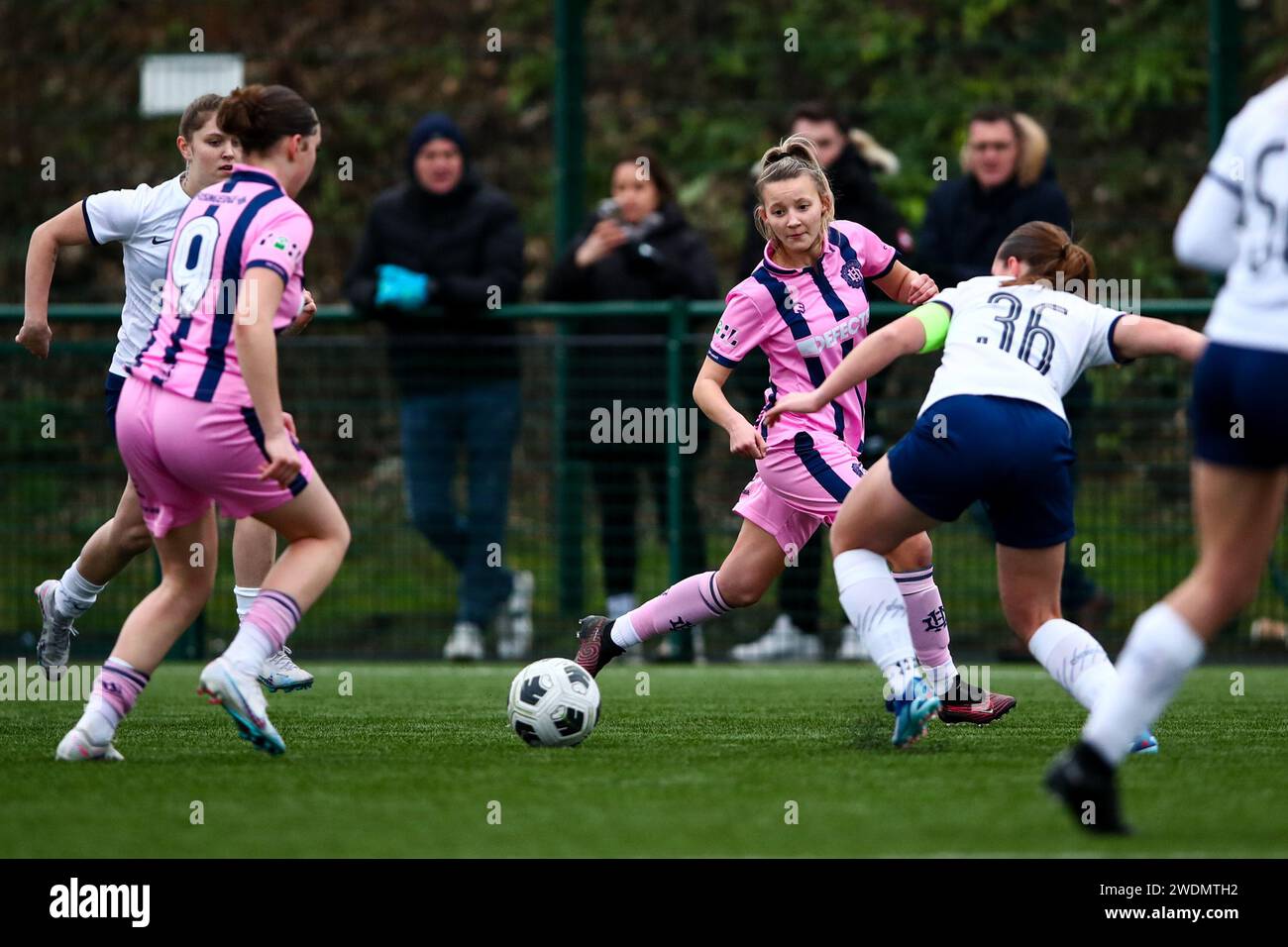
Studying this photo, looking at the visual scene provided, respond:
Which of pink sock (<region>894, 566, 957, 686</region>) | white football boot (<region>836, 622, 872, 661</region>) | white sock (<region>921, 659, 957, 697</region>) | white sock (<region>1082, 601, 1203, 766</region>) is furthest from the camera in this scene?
white football boot (<region>836, 622, 872, 661</region>)

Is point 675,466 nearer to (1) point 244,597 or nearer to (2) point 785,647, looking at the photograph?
(2) point 785,647

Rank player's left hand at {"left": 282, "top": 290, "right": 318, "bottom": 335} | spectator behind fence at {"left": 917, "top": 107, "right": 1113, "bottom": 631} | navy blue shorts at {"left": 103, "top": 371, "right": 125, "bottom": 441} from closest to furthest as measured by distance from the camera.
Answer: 1. player's left hand at {"left": 282, "top": 290, "right": 318, "bottom": 335}
2. navy blue shorts at {"left": 103, "top": 371, "right": 125, "bottom": 441}
3. spectator behind fence at {"left": 917, "top": 107, "right": 1113, "bottom": 631}

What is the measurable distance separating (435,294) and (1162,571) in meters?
3.88

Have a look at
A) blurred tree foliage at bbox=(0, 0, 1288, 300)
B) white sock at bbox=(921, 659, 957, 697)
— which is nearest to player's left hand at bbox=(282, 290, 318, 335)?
white sock at bbox=(921, 659, 957, 697)

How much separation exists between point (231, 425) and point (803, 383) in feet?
6.71

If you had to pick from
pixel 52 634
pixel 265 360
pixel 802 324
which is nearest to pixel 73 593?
pixel 52 634

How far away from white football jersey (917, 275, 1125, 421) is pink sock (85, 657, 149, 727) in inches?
91.2

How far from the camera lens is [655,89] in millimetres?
14133

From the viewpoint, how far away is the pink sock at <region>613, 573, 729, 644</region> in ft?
21.3

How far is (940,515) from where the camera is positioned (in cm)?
514

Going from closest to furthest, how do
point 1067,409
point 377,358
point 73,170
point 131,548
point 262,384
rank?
point 262,384
point 131,548
point 1067,409
point 377,358
point 73,170

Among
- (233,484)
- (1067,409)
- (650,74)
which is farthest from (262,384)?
(650,74)

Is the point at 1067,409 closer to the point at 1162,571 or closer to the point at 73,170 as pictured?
the point at 1162,571

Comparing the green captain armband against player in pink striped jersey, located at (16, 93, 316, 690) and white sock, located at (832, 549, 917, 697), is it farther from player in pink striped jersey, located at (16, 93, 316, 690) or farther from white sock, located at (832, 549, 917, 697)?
player in pink striped jersey, located at (16, 93, 316, 690)
